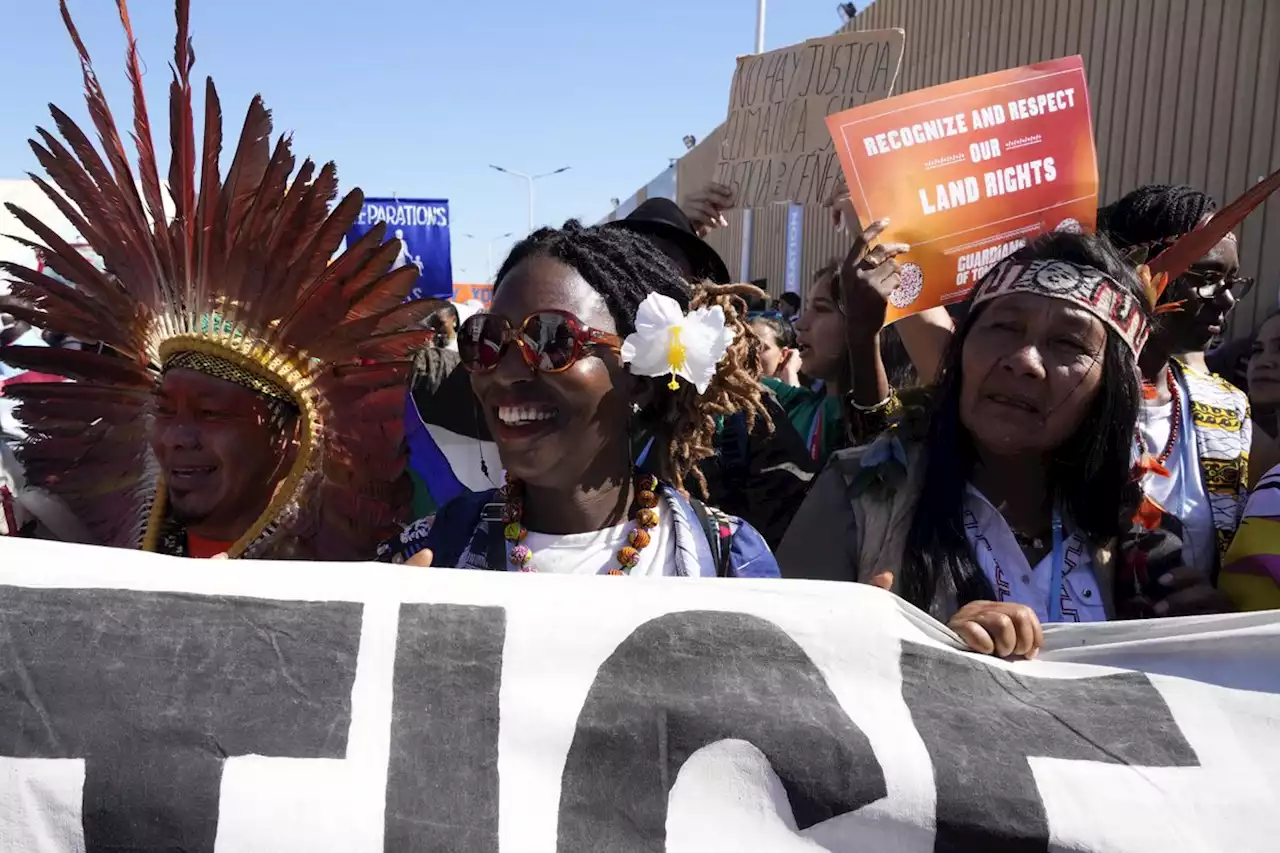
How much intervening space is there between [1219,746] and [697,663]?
81 centimetres

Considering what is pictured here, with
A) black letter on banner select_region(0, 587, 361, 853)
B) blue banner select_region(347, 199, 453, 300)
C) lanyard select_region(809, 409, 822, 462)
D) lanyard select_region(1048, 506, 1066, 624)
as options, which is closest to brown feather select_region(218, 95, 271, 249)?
black letter on banner select_region(0, 587, 361, 853)

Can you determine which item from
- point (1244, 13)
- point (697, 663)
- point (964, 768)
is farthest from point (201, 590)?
point (1244, 13)

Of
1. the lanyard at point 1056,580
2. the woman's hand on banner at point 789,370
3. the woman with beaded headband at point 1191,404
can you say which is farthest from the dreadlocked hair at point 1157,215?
the woman's hand on banner at point 789,370

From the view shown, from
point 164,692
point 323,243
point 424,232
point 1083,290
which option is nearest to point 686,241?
point 323,243

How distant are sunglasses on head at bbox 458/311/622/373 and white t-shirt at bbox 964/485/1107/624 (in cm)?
86

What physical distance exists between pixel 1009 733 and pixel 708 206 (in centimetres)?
259

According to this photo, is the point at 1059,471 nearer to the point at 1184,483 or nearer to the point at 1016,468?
the point at 1016,468

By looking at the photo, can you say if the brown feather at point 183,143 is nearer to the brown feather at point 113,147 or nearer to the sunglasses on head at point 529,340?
the brown feather at point 113,147

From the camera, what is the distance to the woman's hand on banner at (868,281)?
2402mm

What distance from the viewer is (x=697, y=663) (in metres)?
1.52

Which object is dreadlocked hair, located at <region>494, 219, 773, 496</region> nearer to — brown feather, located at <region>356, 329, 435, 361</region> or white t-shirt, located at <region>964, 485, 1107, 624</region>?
brown feather, located at <region>356, 329, 435, 361</region>

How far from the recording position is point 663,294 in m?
2.19

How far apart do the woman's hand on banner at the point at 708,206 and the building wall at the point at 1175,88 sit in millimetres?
638

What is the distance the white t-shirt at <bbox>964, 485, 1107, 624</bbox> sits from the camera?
1919 millimetres
